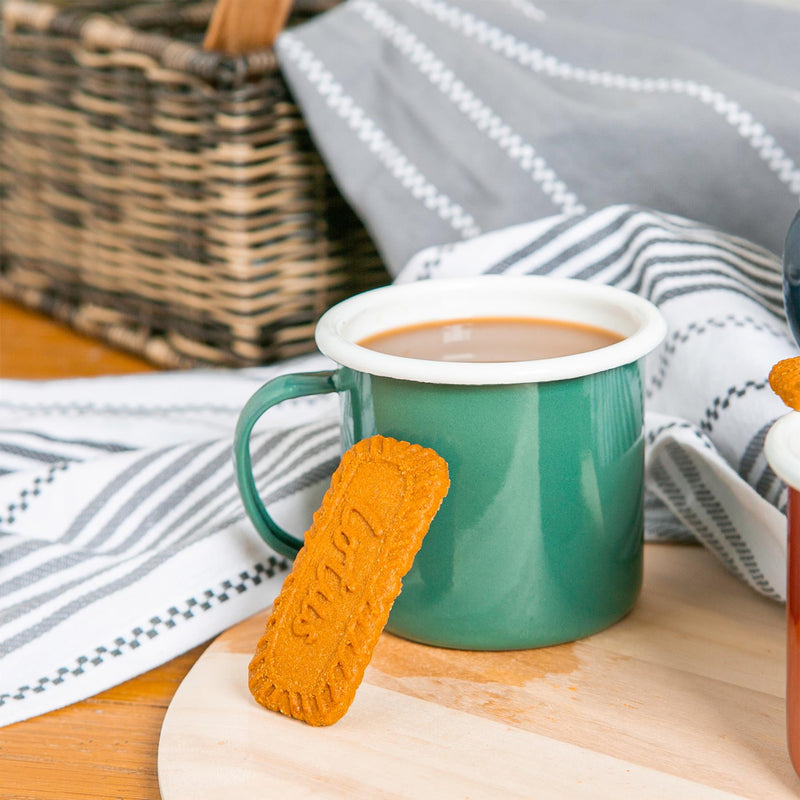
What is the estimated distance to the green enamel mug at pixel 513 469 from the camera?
1.36 ft

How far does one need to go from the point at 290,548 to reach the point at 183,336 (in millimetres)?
358

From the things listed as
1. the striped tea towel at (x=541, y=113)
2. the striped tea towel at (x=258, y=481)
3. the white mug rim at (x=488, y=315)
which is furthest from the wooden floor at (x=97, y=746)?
the striped tea towel at (x=541, y=113)

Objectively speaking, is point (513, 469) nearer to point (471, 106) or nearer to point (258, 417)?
point (258, 417)

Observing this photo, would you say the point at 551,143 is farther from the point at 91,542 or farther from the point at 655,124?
the point at 91,542

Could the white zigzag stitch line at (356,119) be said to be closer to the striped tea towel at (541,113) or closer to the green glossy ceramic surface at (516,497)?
the striped tea towel at (541,113)

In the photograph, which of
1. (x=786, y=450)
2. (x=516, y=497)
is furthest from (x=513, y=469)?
(x=786, y=450)

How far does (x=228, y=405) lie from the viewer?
0.69 m

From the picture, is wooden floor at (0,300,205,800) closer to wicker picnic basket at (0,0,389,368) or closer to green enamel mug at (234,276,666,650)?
green enamel mug at (234,276,666,650)

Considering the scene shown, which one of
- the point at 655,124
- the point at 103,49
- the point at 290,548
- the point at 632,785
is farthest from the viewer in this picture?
the point at 103,49

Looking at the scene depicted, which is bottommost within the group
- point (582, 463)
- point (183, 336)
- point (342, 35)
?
point (183, 336)

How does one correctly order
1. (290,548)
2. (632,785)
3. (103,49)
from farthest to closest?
(103,49)
(290,548)
(632,785)

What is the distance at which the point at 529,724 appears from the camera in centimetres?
41

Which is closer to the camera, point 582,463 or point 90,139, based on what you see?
point 582,463

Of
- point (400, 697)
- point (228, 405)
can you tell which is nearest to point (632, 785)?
point (400, 697)
